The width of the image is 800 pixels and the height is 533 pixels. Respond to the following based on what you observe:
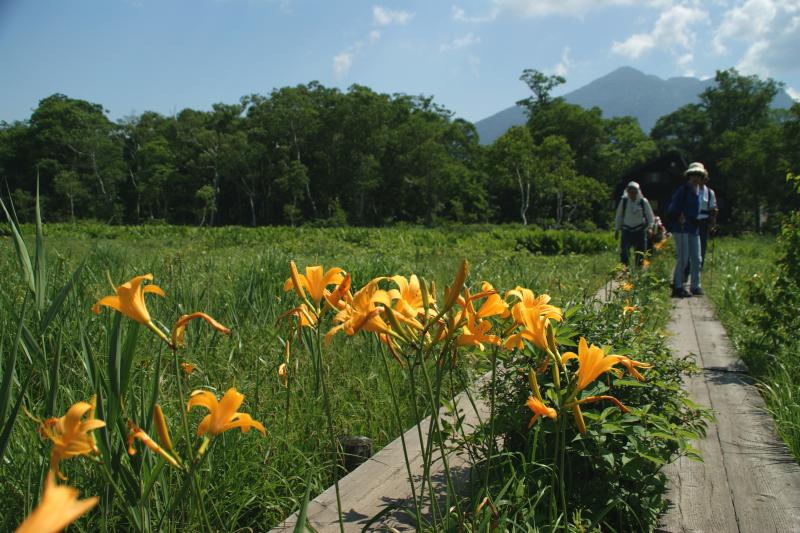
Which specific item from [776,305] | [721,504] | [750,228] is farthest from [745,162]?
[721,504]

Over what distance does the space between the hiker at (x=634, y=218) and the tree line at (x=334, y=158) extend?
26753 mm

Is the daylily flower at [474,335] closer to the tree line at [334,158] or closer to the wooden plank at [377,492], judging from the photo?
the wooden plank at [377,492]

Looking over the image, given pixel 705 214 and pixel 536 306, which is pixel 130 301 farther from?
pixel 705 214

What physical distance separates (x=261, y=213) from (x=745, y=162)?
34.2 meters

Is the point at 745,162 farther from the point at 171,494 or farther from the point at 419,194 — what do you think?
the point at 171,494

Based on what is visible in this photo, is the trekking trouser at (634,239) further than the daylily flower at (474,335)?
Yes

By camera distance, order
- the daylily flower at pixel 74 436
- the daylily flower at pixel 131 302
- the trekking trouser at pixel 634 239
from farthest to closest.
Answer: the trekking trouser at pixel 634 239, the daylily flower at pixel 131 302, the daylily flower at pixel 74 436

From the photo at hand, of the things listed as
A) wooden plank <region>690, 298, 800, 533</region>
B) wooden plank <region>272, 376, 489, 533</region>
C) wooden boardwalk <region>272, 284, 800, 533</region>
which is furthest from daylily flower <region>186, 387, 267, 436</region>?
wooden plank <region>690, 298, 800, 533</region>

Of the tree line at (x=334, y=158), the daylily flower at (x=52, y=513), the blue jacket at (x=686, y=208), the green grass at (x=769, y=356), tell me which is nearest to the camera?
the daylily flower at (x=52, y=513)

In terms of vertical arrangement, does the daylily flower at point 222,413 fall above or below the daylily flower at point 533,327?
below

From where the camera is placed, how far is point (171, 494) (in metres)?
1.41

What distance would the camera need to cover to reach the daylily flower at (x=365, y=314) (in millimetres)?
712

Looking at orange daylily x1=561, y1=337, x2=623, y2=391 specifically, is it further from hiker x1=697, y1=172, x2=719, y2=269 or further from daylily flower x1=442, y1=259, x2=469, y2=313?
hiker x1=697, y1=172, x2=719, y2=269

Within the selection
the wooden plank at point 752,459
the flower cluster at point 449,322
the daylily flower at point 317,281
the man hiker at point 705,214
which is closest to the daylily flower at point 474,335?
the flower cluster at point 449,322
